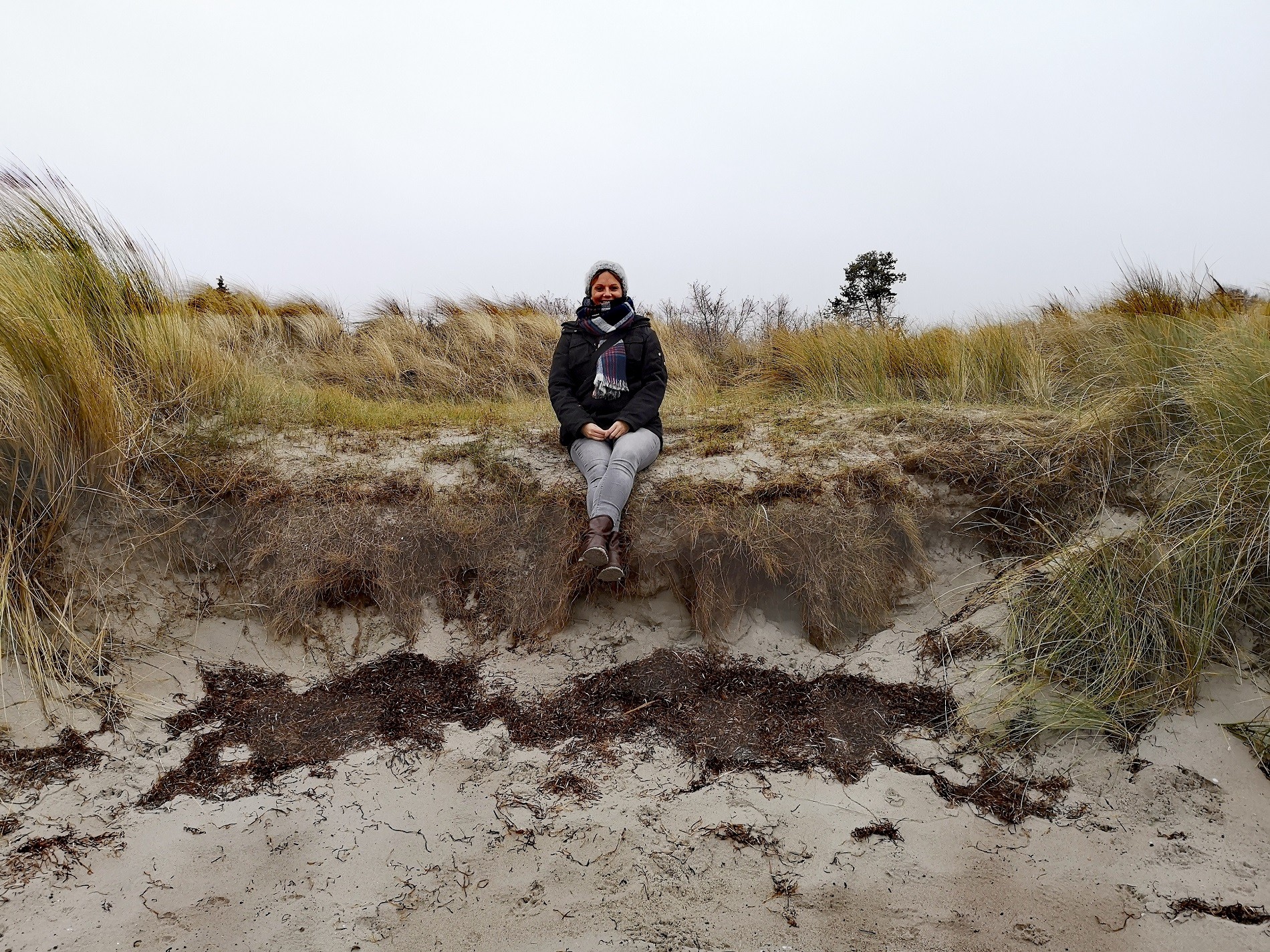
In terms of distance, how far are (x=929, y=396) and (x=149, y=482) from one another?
6.23 metres

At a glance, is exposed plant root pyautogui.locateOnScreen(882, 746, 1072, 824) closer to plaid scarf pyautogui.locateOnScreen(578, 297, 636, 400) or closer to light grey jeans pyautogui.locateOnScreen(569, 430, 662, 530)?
light grey jeans pyautogui.locateOnScreen(569, 430, 662, 530)

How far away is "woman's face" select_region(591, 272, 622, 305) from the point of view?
16.0 ft

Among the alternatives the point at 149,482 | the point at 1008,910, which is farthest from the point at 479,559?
the point at 1008,910

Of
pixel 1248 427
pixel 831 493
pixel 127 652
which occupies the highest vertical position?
pixel 1248 427

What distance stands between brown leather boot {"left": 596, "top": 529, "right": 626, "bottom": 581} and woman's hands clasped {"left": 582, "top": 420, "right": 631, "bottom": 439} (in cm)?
67

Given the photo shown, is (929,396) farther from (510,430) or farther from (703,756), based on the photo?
(703,756)

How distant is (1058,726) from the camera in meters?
3.23

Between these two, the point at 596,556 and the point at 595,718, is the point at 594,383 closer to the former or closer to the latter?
the point at 596,556

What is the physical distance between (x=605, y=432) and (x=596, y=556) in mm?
1106

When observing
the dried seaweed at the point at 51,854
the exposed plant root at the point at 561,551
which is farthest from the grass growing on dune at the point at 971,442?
the dried seaweed at the point at 51,854

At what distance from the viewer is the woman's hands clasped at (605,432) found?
14.9 ft

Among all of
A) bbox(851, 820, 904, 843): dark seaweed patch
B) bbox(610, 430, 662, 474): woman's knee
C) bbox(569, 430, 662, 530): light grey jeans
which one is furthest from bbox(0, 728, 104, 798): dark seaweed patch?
bbox(851, 820, 904, 843): dark seaweed patch

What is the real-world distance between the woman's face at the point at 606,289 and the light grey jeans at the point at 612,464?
1008mm

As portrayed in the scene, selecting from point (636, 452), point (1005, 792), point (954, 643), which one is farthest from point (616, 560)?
point (1005, 792)
